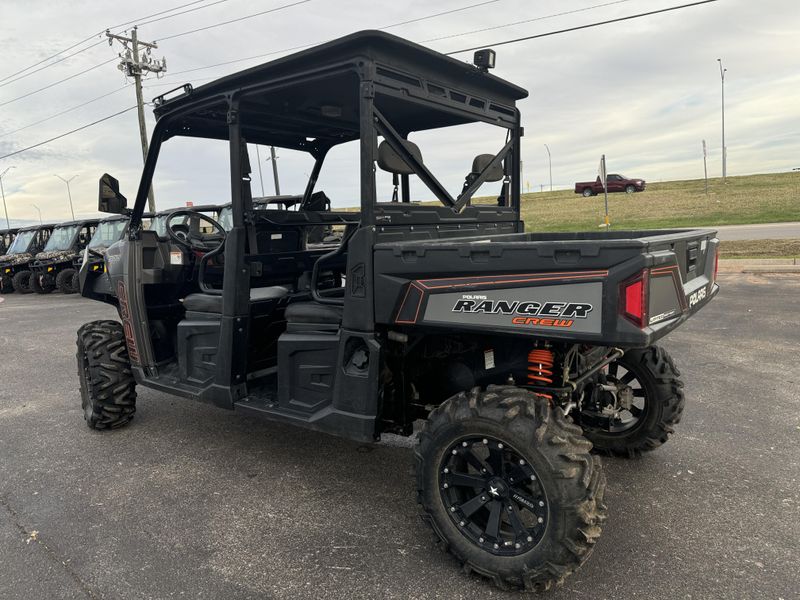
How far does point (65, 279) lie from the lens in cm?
1675

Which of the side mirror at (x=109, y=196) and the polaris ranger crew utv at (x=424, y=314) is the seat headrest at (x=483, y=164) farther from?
the side mirror at (x=109, y=196)

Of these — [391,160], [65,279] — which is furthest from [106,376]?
[65,279]

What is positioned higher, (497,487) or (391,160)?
(391,160)

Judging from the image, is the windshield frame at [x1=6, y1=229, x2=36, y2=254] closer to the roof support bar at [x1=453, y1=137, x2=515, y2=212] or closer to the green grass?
the roof support bar at [x1=453, y1=137, x2=515, y2=212]

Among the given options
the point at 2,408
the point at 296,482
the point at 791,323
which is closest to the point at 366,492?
the point at 296,482

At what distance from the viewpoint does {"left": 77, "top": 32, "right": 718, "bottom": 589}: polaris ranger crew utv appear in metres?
2.44

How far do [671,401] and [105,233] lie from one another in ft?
52.4

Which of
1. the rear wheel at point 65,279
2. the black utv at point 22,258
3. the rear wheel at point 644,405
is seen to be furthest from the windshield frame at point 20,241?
the rear wheel at point 644,405

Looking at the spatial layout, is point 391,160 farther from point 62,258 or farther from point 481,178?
point 62,258

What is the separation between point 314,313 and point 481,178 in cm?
134

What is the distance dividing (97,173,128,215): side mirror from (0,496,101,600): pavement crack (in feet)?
6.61

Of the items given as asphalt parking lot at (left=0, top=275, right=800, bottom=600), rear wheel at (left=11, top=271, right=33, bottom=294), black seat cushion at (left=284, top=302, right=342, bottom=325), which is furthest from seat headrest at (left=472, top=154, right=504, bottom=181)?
rear wheel at (left=11, top=271, right=33, bottom=294)

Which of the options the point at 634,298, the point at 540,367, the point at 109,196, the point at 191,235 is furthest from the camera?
the point at 191,235

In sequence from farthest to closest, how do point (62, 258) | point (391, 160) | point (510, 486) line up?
point (62, 258) < point (391, 160) < point (510, 486)
